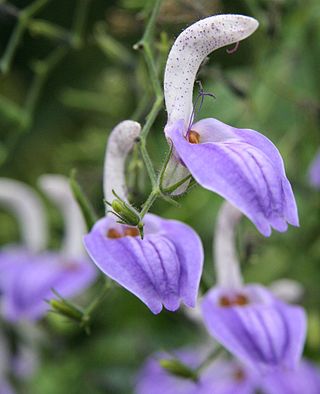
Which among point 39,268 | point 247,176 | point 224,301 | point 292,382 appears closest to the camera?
point 247,176

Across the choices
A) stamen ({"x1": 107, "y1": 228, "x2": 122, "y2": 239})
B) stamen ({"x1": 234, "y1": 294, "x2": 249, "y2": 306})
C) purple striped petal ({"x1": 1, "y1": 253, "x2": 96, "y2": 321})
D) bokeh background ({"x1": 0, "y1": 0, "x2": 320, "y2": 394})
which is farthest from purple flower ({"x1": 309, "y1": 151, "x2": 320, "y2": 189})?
stamen ({"x1": 107, "y1": 228, "x2": 122, "y2": 239})

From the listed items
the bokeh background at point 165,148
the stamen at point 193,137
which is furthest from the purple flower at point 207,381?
the stamen at point 193,137

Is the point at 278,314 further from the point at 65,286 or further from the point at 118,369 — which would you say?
the point at 118,369

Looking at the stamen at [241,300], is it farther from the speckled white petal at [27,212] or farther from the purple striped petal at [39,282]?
the speckled white petal at [27,212]

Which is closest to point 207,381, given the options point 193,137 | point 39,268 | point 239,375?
point 239,375

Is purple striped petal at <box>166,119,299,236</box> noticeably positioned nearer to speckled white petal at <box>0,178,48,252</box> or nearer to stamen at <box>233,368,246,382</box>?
stamen at <box>233,368,246,382</box>

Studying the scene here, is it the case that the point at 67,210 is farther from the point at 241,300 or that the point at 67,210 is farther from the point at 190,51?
the point at 190,51

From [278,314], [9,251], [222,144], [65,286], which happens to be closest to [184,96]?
[222,144]
